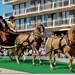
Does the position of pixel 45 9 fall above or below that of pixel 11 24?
below

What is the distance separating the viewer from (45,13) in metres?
44.9

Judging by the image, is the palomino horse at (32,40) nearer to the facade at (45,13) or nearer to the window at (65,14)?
the facade at (45,13)

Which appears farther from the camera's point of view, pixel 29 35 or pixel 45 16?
pixel 45 16

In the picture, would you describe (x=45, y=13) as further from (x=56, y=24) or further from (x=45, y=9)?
(x=56, y=24)

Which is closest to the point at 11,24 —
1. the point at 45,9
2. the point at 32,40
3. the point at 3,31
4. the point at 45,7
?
the point at 3,31

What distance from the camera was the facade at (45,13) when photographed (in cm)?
4101

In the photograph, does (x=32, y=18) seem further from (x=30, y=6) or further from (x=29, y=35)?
(x=29, y=35)

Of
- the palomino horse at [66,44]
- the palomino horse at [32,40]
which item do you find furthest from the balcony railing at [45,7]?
the palomino horse at [66,44]

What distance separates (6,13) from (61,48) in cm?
4094

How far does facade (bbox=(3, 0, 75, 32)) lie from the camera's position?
1615 inches

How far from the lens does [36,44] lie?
14859 mm

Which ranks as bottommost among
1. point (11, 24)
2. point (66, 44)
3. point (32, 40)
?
point (32, 40)

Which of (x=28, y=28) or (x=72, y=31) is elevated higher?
(x=72, y=31)

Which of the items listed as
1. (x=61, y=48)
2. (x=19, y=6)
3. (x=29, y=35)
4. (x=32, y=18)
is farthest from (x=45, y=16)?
(x=61, y=48)
